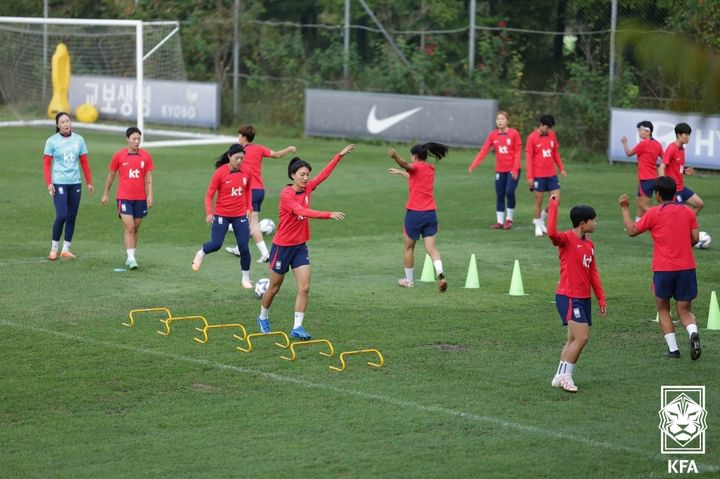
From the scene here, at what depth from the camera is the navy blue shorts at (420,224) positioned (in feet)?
52.8

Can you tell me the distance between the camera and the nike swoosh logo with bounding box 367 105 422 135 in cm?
3675

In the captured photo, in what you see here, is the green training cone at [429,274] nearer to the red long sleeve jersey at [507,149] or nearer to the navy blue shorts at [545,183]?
the navy blue shorts at [545,183]

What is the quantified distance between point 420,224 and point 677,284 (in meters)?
5.08

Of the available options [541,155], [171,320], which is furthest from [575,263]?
[541,155]

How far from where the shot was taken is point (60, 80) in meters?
39.9

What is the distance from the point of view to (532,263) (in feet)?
59.8

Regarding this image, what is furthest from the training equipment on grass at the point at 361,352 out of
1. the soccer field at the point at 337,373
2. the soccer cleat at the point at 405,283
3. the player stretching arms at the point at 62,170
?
the player stretching arms at the point at 62,170

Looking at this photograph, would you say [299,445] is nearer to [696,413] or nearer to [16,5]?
[696,413]

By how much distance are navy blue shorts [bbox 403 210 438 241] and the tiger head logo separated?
21.0 ft

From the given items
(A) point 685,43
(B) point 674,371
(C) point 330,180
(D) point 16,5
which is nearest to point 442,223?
(C) point 330,180

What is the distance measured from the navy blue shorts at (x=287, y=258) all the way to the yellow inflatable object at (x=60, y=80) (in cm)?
2924

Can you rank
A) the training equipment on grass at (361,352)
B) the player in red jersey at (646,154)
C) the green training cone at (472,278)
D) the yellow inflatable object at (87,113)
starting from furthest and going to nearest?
the yellow inflatable object at (87,113) → the player in red jersey at (646,154) → the green training cone at (472,278) → the training equipment on grass at (361,352)

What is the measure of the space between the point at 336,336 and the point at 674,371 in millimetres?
3720

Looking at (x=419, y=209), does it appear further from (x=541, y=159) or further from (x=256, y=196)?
(x=541, y=159)
